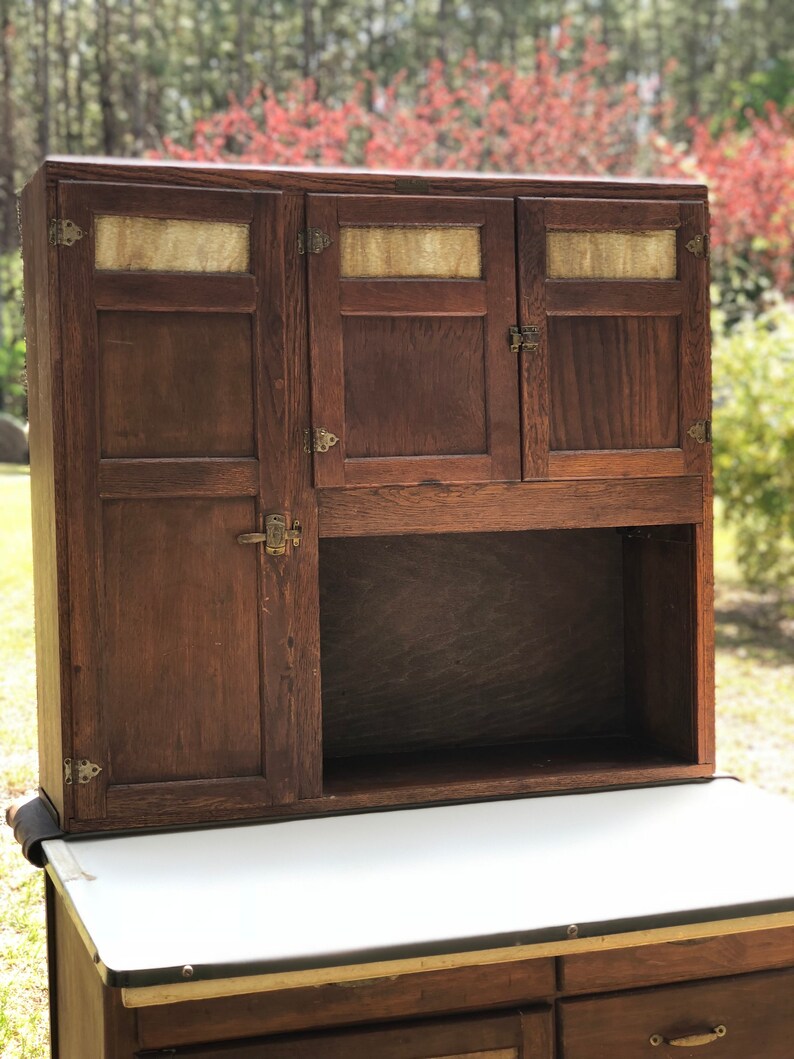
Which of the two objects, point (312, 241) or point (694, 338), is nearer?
point (312, 241)

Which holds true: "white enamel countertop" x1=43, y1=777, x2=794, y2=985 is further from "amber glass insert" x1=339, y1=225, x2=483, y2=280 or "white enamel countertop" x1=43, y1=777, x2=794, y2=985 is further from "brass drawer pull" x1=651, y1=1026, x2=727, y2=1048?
"amber glass insert" x1=339, y1=225, x2=483, y2=280

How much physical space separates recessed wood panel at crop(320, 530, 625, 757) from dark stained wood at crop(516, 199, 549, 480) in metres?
0.55

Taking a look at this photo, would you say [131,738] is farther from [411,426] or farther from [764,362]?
[764,362]

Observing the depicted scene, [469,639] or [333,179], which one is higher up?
[333,179]

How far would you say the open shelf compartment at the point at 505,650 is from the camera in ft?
9.96

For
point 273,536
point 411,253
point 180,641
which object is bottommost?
point 180,641

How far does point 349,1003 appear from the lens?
81.6 inches

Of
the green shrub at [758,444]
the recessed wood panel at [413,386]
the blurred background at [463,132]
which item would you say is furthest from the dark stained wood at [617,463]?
the green shrub at [758,444]

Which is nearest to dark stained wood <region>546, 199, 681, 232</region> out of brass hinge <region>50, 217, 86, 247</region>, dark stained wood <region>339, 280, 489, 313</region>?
dark stained wood <region>339, 280, 489, 313</region>

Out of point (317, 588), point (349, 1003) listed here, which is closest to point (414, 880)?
point (349, 1003)

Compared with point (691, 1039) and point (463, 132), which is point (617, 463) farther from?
point (463, 132)

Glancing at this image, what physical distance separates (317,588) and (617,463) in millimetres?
698

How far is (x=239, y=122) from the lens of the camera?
12930mm

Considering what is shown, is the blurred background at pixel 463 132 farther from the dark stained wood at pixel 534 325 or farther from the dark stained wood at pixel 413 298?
the dark stained wood at pixel 534 325
